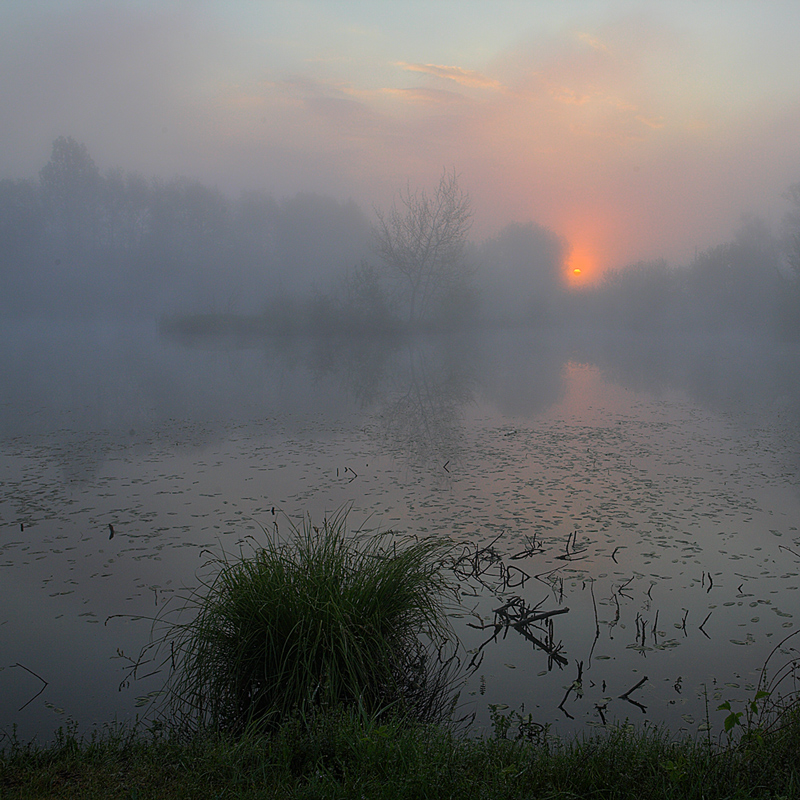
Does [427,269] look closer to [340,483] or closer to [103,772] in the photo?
[340,483]

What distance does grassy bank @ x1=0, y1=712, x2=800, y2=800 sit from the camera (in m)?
3.02

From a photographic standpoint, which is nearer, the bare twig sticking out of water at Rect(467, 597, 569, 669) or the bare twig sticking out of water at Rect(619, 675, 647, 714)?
the bare twig sticking out of water at Rect(619, 675, 647, 714)

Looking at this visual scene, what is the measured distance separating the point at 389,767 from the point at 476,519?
472 cm

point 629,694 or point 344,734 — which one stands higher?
point 344,734

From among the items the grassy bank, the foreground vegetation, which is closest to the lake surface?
the foreground vegetation

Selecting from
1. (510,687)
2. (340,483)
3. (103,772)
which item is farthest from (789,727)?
(340,483)

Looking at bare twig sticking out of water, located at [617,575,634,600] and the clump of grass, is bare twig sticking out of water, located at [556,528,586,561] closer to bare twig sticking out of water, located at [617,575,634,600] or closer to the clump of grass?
bare twig sticking out of water, located at [617,575,634,600]

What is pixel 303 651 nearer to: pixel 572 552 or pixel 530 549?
pixel 530 549

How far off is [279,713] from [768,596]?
4.20 m

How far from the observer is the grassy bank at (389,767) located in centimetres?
302

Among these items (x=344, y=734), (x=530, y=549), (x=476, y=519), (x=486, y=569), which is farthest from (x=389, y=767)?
(x=476, y=519)

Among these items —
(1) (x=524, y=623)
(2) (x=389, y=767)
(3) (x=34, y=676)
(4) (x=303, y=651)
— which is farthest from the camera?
(1) (x=524, y=623)

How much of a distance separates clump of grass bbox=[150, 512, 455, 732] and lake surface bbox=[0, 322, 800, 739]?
0.38 metres

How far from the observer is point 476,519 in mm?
7758
